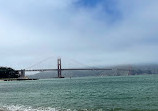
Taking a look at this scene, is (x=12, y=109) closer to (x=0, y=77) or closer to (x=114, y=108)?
(x=114, y=108)

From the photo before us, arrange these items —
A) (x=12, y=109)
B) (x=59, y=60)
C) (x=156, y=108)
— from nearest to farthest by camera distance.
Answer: (x=156, y=108) < (x=12, y=109) < (x=59, y=60)

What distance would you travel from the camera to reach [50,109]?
22594 mm

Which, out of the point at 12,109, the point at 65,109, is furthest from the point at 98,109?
the point at 12,109

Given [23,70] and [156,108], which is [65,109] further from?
[23,70]

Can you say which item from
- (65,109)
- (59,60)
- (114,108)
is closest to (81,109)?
(65,109)

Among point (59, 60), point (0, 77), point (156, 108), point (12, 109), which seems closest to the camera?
point (156, 108)

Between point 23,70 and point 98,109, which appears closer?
point 98,109

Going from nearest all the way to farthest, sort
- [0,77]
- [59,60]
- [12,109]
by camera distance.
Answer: [12,109]
[0,77]
[59,60]

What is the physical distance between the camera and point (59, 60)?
16650 cm

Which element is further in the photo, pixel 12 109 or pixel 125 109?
pixel 12 109

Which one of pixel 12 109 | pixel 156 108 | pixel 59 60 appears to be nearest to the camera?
pixel 156 108

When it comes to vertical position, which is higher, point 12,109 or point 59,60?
point 59,60

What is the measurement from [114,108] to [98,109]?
4.67 ft

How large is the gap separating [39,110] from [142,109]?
8431mm
